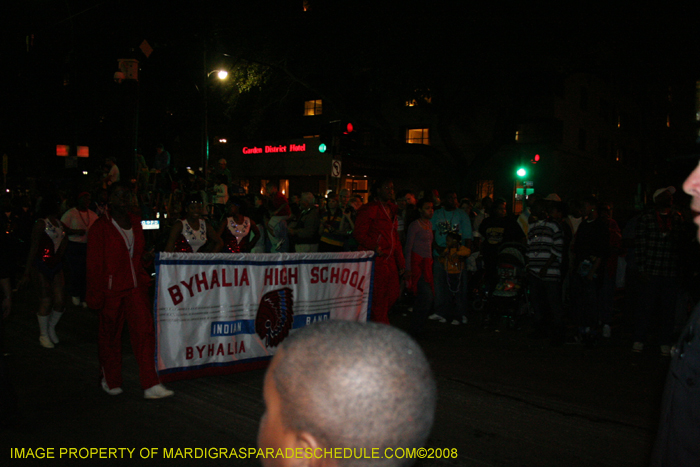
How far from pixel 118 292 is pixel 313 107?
32.2 metres

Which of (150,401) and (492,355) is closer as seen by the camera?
(150,401)

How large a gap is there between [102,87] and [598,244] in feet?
82.5

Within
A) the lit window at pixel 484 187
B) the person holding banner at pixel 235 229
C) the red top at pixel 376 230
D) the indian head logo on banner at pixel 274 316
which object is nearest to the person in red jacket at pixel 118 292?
the indian head logo on banner at pixel 274 316

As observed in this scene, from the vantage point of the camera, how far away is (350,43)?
59.2 feet

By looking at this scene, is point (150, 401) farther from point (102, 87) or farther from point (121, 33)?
point (102, 87)

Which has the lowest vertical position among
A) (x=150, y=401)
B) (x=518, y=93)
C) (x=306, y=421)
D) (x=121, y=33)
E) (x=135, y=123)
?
(x=150, y=401)

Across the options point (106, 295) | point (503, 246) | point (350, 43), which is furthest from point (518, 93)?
point (106, 295)

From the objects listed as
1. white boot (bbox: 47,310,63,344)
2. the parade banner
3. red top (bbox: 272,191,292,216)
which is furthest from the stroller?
white boot (bbox: 47,310,63,344)

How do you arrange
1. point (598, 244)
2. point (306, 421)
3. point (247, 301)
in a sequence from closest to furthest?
1. point (306, 421)
2. point (247, 301)
3. point (598, 244)

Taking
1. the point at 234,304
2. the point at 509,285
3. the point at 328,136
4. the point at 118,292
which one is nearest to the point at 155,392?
the point at 118,292

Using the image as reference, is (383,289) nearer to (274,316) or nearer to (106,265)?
(274,316)

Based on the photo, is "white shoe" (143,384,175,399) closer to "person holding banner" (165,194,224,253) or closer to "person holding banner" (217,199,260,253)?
"person holding banner" (165,194,224,253)

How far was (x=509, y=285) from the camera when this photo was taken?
8656mm

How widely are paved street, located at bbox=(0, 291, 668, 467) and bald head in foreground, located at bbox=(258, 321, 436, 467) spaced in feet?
9.84
